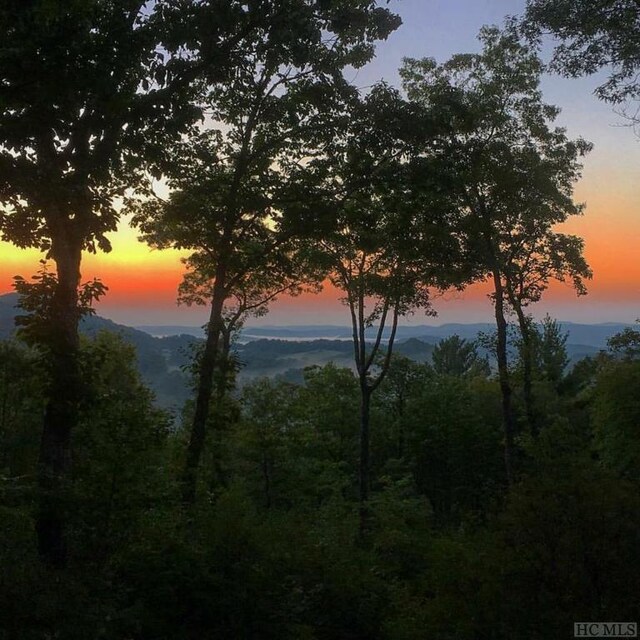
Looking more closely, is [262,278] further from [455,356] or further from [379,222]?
[455,356]

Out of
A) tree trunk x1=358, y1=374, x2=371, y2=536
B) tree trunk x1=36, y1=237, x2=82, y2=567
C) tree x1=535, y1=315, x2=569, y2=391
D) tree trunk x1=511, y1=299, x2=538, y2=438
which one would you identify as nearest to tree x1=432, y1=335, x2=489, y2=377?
tree x1=535, y1=315, x2=569, y2=391

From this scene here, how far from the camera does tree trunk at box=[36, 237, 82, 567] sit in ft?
32.9

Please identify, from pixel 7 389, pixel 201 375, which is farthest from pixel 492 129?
Answer: pixel 7 389

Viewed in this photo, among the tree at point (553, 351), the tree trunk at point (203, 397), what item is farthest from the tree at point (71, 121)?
the tree at point (553, 351)

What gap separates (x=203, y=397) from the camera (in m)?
14.9

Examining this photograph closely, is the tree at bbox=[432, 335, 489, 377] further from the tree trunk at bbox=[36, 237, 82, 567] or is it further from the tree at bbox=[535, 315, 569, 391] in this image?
the tree trunk at bbox=[36, 237, 82, 567]

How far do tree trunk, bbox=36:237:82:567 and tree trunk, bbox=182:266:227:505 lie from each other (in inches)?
146

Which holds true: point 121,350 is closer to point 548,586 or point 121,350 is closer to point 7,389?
point 7,389

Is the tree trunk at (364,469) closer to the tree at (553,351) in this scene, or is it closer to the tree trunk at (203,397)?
the tree trunk at (203,397)

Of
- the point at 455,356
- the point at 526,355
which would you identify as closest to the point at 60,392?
the point at 526,355

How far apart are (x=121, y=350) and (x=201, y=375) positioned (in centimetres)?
2383

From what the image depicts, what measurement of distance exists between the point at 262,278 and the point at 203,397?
4.49 m

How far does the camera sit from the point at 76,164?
1016 centimetres

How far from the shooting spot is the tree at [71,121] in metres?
7.31
